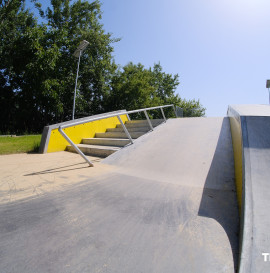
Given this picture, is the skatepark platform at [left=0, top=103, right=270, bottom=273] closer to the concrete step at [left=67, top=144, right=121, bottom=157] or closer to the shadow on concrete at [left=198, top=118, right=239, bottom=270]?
the shadow on concrete at [left=198, top=118, right=239, bottom=270]

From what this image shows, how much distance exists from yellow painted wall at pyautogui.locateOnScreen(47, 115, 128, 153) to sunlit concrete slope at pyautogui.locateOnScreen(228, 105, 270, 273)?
180 inches

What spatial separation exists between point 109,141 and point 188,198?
3.32 meters

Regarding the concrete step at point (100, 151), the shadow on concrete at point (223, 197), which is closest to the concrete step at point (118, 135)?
the concrete step at point (100, 151)

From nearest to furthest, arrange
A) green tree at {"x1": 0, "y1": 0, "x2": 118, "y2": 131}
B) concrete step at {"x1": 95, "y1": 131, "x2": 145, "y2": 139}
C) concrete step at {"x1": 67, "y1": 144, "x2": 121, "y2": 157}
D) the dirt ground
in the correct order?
the dirt ground < concrete step at {"x1": 67, "y1": 144, "x2": 121, "y2": 157} < concrete step at {"x1": 95, "y1": 131, "x2": 145, "y2": 139} < green tree at {"x1": 0, "y1": 0, "x2": 118, "y2": 131}

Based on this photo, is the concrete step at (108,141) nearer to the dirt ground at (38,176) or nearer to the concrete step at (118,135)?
the concrete step at (118,135)

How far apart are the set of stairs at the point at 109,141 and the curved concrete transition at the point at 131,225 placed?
64.4 inches

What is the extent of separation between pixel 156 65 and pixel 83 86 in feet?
56.6

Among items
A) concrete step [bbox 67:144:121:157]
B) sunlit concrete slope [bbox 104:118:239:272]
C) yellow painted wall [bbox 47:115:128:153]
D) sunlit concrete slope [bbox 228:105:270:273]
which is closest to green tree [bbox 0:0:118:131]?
yellow painted wall [bbox 47:115:128:153]

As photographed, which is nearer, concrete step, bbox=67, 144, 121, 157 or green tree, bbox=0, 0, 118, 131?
concrete step, bbox=67, 144, 121, 157

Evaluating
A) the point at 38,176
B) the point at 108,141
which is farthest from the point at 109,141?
the point at 38,176

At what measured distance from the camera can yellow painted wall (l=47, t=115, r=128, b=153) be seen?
196 inches

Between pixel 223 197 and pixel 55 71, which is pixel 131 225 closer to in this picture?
pixel 223 197

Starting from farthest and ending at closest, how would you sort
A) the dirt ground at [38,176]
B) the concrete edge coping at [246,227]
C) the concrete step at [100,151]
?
1. the concrete step at [100,151]
2. the dirt ground at [38,176]
3. the concrete edge coping at [246,227]

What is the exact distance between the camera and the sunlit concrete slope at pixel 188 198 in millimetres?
1124
